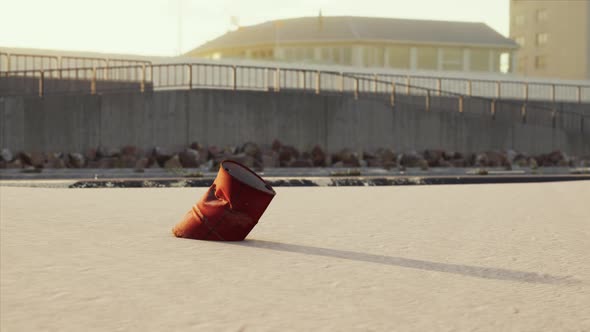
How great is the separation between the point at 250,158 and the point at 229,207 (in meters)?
19.6

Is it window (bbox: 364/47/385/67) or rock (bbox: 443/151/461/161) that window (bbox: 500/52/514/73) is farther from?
rock (bbox: 443/151/461/161)

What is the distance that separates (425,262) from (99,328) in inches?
165

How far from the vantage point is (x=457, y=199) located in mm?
17906

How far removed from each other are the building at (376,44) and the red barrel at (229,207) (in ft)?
178

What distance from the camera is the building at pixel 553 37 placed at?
8156 cm

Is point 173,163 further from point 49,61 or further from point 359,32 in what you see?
point 359,32

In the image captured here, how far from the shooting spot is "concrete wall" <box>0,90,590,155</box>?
97.0ft

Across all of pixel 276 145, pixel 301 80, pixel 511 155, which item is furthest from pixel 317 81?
pixel 511 155

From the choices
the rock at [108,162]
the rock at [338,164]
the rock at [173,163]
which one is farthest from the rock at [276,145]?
→ the rock at [108,162]

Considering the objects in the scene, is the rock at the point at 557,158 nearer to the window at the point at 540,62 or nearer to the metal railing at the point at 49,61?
the metal railing at the point at 49,61

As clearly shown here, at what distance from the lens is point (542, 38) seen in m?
86.2

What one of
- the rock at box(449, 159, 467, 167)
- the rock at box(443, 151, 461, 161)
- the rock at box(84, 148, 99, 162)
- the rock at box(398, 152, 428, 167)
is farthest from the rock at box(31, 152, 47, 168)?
the rock at box(449, 159, 467, 167)

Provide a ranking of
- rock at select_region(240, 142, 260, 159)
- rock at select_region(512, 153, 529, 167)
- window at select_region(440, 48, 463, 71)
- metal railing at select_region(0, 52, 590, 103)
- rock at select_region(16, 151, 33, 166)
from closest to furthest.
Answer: rock at select_region(16, 151, 33, 166) → rock at select_region(240, 142, 260, 159) → metal railing at select_region(0, 52, 590, 103) → rock at select_region(512, 153, 529, 167) → window at select_region(440, 48, 463, 71)

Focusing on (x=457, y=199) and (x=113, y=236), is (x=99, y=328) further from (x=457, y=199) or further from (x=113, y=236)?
(x=457, y=199)
